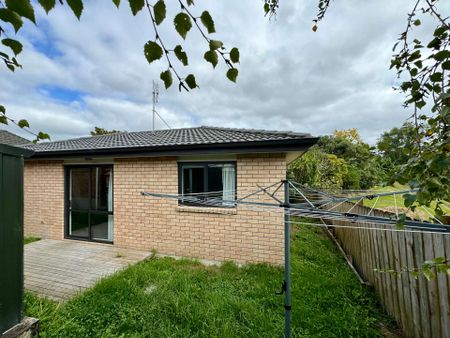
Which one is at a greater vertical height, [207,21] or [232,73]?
[207,21]

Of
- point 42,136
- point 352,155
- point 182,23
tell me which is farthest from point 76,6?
point 352,155

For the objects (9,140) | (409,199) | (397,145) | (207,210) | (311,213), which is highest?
(9,140)

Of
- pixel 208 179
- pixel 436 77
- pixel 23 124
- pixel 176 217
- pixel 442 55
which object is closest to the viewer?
pixel 442 55

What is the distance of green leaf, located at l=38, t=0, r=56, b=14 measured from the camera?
0.85 metres

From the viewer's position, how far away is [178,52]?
1110 millimetres

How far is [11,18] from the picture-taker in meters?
0.87

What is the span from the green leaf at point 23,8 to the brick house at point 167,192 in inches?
176

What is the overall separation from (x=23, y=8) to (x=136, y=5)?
377 mm

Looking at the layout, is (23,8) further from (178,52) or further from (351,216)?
(351,216)

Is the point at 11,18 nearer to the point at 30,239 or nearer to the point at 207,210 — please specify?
the point at 207,210

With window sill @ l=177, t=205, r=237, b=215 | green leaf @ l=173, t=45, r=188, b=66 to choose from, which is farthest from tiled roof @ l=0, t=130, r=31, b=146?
green leaf @ l=173, t=45, r=188, b=66

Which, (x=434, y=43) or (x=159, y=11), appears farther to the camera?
(x=434, y=43)

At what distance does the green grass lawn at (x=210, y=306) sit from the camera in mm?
3223

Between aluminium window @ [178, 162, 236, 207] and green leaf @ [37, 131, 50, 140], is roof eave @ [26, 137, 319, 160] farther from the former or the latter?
green leaf @ [37, 131, 50, 140]
